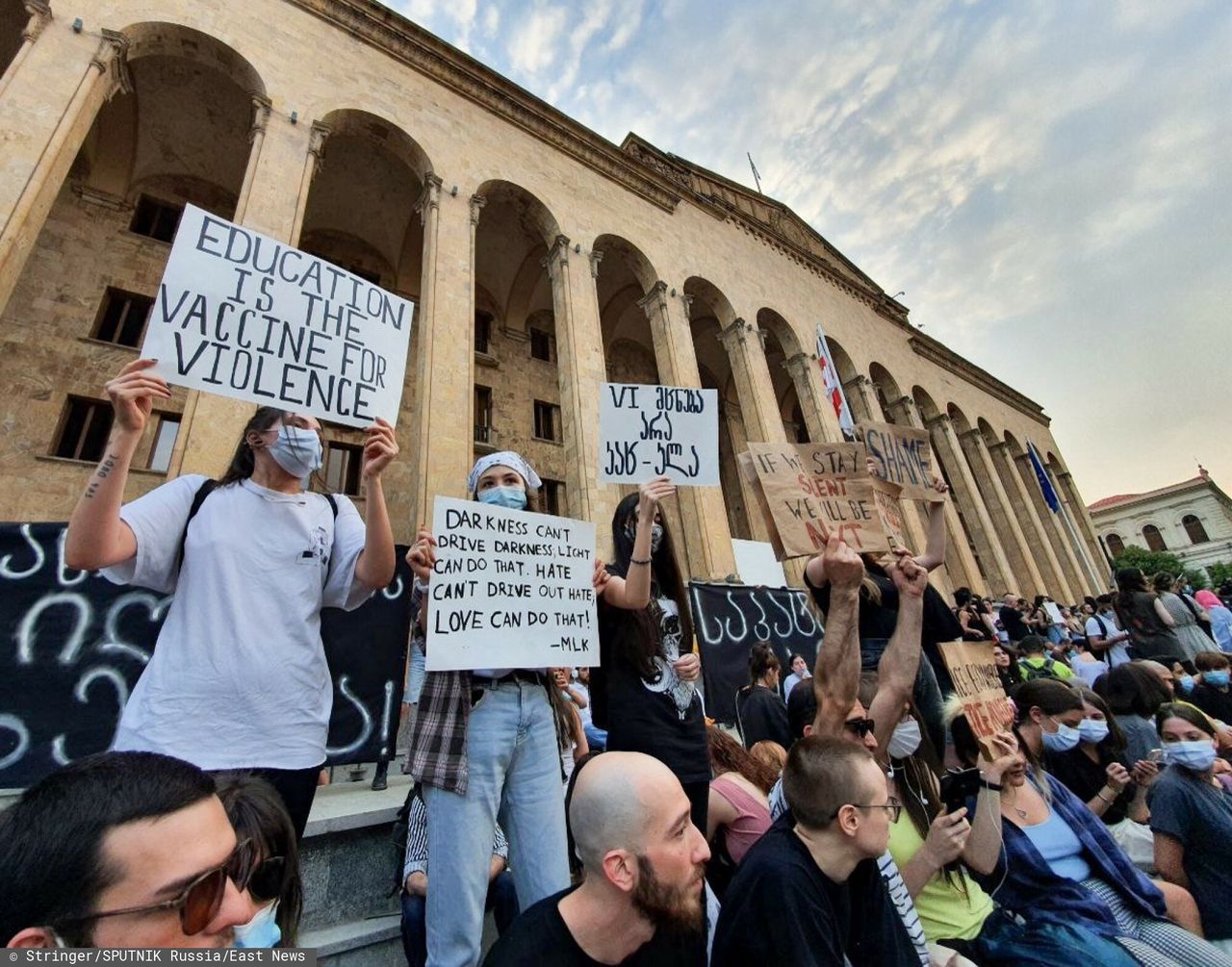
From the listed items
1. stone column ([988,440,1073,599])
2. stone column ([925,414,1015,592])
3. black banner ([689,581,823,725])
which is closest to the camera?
black banner ([689,581,823,725])

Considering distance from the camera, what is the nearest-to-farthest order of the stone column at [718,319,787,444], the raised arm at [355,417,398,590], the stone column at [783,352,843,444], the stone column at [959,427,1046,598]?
the raised arm at [355,417,398,590], the stone column at [718,319,787,444], the stone column at [783,352,843,444], the stone column at [959,427,1046,598]

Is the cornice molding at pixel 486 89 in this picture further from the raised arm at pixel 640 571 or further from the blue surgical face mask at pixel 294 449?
the raised arm at pixel 640 571

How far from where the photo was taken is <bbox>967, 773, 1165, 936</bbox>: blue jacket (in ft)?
7.63

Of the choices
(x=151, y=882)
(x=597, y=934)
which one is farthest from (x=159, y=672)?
(x=597, y=934)

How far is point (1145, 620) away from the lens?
6.71 m

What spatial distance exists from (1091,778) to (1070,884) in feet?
3.94

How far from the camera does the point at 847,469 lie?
11.6 ft

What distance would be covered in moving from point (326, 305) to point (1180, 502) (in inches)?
3020

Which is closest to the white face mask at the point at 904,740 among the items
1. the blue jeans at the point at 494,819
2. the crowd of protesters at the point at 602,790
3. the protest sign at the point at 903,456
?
the crowd of protesters at the point at 602,790

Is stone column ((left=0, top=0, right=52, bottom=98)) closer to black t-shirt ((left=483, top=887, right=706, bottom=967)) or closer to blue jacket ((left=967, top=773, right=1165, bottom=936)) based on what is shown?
black t-shirt ((left=483, top=887, right=706, bottom=967))

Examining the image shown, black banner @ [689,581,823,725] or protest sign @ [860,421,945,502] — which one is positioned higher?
protest sign @ [860,421,945,502]

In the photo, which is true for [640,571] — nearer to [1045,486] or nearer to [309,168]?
[309,168]

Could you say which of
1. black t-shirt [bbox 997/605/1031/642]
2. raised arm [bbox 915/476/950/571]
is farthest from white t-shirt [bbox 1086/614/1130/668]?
raised arm [bbox 915/476/950/571]

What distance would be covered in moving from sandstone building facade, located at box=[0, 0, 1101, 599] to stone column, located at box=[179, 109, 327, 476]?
3cm
